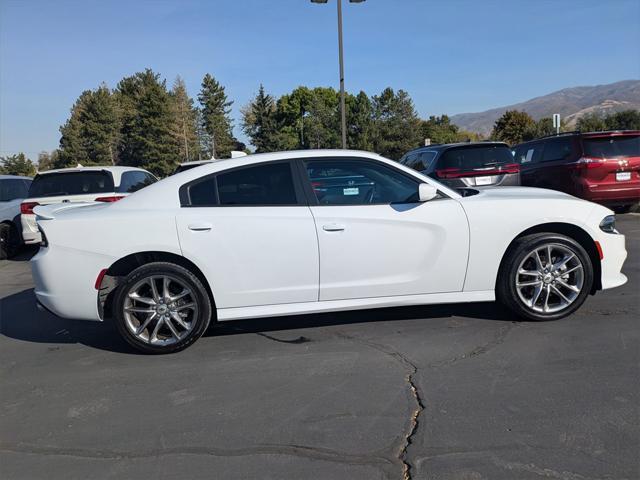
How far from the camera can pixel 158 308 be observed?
429 centimetres

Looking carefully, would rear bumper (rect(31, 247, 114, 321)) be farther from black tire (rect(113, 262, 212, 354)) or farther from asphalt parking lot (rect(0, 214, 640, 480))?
asphalt parking lot (rect(0, 214, 640, 480))

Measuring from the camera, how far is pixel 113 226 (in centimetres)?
424

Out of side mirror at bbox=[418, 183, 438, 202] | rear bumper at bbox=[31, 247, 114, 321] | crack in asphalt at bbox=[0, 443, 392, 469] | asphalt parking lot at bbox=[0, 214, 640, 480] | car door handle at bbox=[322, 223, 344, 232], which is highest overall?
A: side mirror at bbox=[418, 183, 438, 202]

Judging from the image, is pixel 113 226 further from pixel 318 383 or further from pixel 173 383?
pixel 318 383

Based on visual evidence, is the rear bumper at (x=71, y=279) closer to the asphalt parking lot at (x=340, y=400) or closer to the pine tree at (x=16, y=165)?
the asphalt parking lot at (x=340, y=400)

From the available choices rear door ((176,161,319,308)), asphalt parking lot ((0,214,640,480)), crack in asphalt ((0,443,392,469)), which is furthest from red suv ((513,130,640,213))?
crack in asphalt ((0,443,392,469))

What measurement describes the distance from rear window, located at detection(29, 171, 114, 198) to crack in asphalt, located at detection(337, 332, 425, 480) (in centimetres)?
630

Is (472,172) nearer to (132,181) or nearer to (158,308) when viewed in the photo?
(132,181)

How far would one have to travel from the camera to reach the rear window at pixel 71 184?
359 inches

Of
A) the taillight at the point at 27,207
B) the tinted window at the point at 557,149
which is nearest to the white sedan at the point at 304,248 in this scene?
the taillight at the point at 27,207

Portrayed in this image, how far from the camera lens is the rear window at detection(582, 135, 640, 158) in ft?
31.7

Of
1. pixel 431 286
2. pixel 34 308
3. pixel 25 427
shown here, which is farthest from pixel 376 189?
pixel 34 308

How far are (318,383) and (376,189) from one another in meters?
1.79

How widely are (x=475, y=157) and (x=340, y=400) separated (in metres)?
6.85
